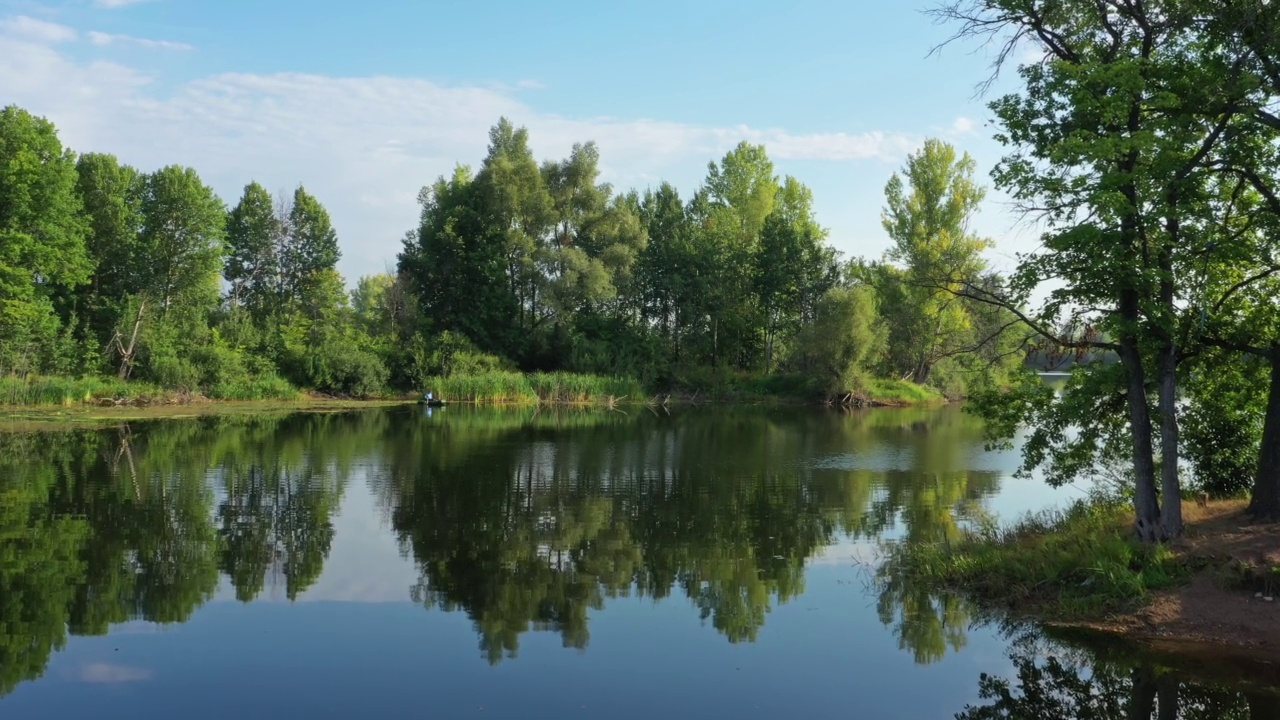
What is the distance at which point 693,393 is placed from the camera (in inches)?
2205

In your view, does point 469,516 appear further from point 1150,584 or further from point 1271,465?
point 1271,465

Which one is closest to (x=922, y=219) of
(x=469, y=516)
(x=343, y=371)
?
(x=343, y=371)

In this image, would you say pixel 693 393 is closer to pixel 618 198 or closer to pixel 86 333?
pixel 618 198

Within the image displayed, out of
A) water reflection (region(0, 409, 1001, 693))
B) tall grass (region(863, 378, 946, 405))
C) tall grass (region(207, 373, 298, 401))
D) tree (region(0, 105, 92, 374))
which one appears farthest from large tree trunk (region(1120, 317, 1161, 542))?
tall grass (region(863, 378, 946, 405))

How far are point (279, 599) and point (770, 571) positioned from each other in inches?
271

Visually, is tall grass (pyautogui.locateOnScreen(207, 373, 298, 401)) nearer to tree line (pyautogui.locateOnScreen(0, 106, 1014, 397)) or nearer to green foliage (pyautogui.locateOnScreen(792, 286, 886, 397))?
tree line (pyautogui.locateOnScreen(0, 106, 1014, 397))

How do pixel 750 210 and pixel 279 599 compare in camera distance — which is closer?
pixel 279 599

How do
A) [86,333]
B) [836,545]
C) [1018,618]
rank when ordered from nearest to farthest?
[1018,618], [836,545], [86,333]

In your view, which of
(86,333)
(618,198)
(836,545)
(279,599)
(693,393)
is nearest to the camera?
(279,599)

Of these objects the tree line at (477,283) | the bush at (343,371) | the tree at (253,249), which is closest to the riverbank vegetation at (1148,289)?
the tree line at (477,283)

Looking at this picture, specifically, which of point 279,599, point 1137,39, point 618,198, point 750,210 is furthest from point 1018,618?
point 750,210

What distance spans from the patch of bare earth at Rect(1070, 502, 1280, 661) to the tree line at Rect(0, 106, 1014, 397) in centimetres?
2956

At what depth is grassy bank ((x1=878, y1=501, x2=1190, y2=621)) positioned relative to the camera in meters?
10.6

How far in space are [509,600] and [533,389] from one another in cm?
3832
